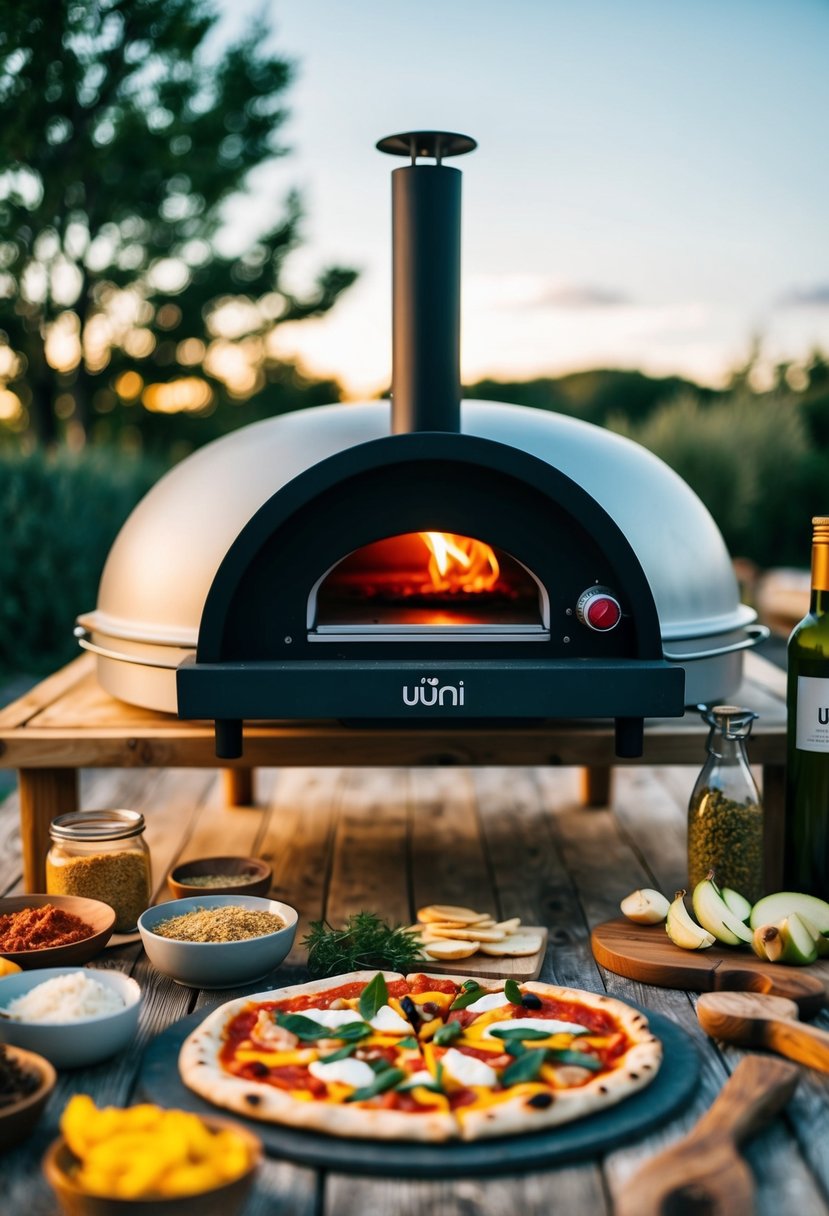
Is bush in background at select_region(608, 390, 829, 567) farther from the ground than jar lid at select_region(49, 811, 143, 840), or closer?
farther from the ground

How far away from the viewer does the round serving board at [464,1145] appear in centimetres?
183

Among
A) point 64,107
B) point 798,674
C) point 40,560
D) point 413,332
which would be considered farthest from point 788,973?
point 64,107

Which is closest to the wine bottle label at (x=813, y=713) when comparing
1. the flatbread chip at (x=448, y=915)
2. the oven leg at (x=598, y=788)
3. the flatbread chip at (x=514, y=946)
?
the flatbread chip at (x=514, y=946)

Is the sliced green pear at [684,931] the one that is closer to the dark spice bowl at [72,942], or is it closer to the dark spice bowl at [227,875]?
the dark spice bowl at [227,875]

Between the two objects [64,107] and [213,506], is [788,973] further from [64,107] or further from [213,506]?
[64,107]

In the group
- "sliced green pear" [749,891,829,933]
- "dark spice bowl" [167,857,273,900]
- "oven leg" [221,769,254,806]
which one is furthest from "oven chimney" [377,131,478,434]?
"oven leg" [221,769,254,806]

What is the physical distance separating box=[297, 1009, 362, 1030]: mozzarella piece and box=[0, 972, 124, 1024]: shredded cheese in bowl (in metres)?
0.36

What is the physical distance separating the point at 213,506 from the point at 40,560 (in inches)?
200

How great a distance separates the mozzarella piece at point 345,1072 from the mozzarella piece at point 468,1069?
0.44 feet

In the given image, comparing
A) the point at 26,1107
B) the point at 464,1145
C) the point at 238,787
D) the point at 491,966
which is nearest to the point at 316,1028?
the point at 464,1145

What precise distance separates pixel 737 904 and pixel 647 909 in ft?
0.70

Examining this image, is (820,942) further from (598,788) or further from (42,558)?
(42,558)

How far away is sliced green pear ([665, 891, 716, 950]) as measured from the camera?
8.98 feet

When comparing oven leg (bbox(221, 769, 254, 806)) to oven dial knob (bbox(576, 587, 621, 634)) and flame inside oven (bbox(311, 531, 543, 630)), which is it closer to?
flame inside oven (bbox(311, 531, 543, 630))
